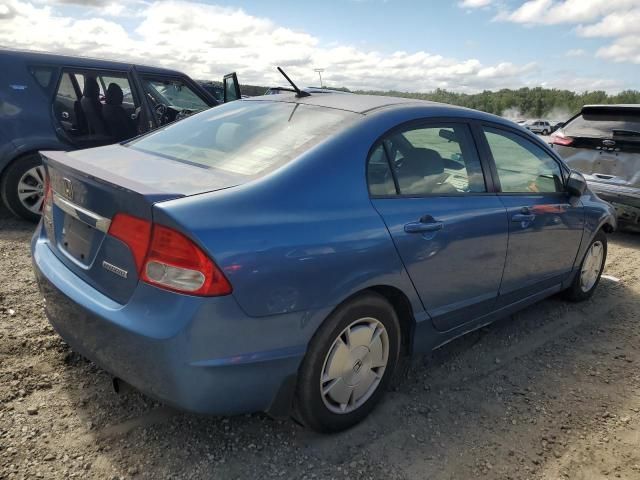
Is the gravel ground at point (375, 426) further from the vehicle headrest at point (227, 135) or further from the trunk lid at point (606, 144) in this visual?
the trunk lid at point (606, 144)

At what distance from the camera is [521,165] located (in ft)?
11.6

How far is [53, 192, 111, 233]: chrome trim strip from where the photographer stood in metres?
2.13

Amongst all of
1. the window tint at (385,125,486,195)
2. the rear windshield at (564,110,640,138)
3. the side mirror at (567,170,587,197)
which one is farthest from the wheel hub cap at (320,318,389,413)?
the rear windshield at (564,110,640,138)

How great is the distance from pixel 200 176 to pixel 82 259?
0.63 meters

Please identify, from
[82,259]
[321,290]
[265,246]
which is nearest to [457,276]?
[321,290]

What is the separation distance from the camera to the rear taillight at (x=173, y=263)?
1891 mm

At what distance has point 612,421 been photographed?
2859 millimetres

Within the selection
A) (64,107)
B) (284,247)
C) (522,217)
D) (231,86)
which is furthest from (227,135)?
(231,86)

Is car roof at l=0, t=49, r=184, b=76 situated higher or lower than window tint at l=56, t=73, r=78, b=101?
higher

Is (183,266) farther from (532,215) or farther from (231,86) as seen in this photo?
(231,86)

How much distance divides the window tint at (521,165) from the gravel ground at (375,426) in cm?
112

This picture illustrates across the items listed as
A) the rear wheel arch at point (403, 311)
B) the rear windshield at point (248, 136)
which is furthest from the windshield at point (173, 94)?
the rear wheel arch at point (403, 311)

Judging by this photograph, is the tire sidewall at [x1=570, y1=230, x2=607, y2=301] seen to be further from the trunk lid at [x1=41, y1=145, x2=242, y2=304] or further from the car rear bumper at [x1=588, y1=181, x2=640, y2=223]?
the trunk lid at [x1=41, y1=145, x2=242, y2=304]

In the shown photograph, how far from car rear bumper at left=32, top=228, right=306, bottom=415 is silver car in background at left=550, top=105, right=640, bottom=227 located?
5.49 metres
